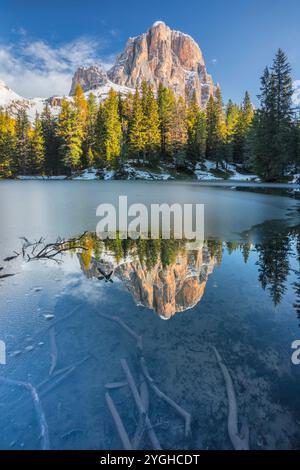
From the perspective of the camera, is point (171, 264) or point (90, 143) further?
point (90, 143)

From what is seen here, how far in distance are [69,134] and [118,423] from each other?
5129cm

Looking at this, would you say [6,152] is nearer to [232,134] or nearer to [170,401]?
[232,134]

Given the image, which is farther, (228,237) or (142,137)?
(142,137)

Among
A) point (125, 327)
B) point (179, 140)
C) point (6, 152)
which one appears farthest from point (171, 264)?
point (6, 152)

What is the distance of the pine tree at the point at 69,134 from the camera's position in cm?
4666

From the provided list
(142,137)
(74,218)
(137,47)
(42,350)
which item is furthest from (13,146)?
(137,47)

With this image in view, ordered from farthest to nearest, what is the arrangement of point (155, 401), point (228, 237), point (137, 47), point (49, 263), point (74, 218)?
point (137, 47) < point (74, 218) < point (228, 237) < point (49, 263) < point (155, 401)

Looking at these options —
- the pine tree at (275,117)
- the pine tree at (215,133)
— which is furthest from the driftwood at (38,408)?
the pine tree at (215,133)

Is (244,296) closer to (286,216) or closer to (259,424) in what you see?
(259,424)

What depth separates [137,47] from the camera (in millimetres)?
182250

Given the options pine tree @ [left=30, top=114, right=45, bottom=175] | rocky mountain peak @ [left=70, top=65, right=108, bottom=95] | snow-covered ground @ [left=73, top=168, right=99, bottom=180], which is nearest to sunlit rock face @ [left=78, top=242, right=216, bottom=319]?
snow-covered ground @ [left=73, top=168, right=99, bottom=180]

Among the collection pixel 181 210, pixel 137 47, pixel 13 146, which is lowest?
pixel 181 210

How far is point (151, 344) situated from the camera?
109 inches

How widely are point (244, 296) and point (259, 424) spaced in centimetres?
213
